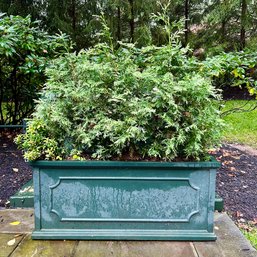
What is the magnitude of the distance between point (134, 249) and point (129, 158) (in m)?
0.57

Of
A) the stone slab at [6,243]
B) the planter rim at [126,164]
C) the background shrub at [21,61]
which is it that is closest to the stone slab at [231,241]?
the planter rim at [126,164]

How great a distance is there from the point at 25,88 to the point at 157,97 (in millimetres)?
3086

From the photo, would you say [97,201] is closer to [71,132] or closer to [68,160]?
[68,160]

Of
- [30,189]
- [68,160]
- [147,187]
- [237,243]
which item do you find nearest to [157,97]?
[147,187]

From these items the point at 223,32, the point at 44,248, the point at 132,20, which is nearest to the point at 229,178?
the point at 44,248

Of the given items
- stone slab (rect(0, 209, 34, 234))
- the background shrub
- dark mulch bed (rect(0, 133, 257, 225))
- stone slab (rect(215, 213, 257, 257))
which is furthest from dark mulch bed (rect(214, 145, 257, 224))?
the background shrub

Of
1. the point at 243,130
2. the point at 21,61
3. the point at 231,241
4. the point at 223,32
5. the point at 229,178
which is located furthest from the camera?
the point at 223,32

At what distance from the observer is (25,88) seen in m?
4.34

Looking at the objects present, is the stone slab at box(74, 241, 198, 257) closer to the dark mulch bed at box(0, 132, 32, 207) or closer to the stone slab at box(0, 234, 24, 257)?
the stone slab at box(0, 234, 24, 257)

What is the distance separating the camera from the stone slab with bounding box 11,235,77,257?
1726 millimetres

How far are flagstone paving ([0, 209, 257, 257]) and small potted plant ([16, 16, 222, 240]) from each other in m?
0.05

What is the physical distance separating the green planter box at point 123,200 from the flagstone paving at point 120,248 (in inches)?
1.7

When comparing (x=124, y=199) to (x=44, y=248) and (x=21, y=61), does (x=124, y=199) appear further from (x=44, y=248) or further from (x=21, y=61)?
(x=21, y=61)

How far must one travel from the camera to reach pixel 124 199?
6.09 ft
